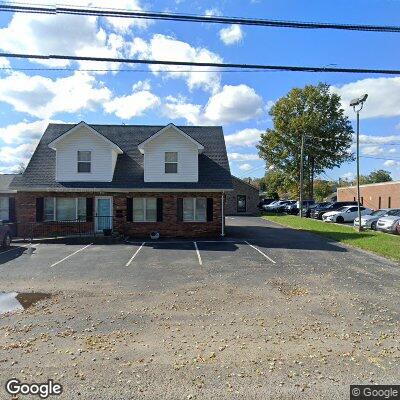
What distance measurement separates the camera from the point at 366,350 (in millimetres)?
5867

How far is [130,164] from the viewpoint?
2312cm

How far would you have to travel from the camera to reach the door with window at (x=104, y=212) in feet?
71.3

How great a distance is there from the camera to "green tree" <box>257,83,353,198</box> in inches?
2030

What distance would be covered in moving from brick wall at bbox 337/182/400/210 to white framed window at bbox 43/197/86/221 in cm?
3717

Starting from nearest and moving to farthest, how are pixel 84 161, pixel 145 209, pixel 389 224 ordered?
pixel 145 209 < pixel 84 161 < pixel 389 224

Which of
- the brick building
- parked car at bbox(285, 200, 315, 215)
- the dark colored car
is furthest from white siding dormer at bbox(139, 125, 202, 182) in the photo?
parked car at bbox(285, 200, 315, 215)

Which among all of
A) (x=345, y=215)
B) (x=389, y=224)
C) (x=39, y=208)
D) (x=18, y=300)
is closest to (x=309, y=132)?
(x=345, y=215)

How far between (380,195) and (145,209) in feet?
123

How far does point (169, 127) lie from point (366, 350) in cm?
1784

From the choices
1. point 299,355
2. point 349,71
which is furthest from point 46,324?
point 349,71

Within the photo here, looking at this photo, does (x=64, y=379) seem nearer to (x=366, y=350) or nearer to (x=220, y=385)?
(x=220, y=385)

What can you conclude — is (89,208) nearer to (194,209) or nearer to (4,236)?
(4,236)

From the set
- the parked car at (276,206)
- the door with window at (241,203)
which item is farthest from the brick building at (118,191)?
the parked car at (276,206)

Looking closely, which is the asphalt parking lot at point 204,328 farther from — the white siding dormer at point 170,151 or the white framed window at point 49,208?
the white siding dormer at point 170,151
